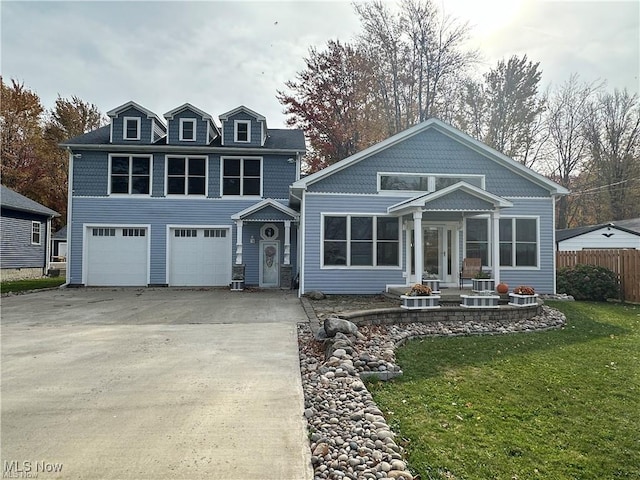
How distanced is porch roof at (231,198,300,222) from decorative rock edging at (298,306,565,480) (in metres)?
7.36

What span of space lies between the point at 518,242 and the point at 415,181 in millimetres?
3942

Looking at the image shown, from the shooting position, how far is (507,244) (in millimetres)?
12570

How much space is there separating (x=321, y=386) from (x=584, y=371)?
3481mm

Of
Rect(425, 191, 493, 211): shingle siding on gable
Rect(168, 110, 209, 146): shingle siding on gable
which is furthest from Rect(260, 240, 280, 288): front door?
Rect(425, 191, 493, 211): shingle siding on gable

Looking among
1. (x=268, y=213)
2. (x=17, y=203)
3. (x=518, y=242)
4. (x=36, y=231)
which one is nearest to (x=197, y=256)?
(x=268, y=213)

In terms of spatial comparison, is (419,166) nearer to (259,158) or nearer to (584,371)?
(259,158)

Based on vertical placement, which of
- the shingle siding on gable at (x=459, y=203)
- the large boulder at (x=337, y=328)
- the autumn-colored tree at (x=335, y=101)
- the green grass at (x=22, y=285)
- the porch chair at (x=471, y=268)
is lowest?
the green grass at (x=22, y=285)

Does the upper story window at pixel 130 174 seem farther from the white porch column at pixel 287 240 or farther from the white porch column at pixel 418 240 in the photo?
the white porch column at pixel 418 240

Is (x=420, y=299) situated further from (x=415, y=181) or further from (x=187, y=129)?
(x=187, y=129)

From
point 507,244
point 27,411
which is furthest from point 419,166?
point 27,411

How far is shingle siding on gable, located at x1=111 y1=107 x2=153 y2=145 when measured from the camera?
601 inches

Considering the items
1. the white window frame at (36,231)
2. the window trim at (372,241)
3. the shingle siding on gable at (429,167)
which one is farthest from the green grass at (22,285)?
the shingle siding on gable at (429,167)

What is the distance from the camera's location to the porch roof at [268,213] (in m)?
14.0

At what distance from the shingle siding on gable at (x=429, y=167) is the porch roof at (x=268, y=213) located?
8.02 ft
